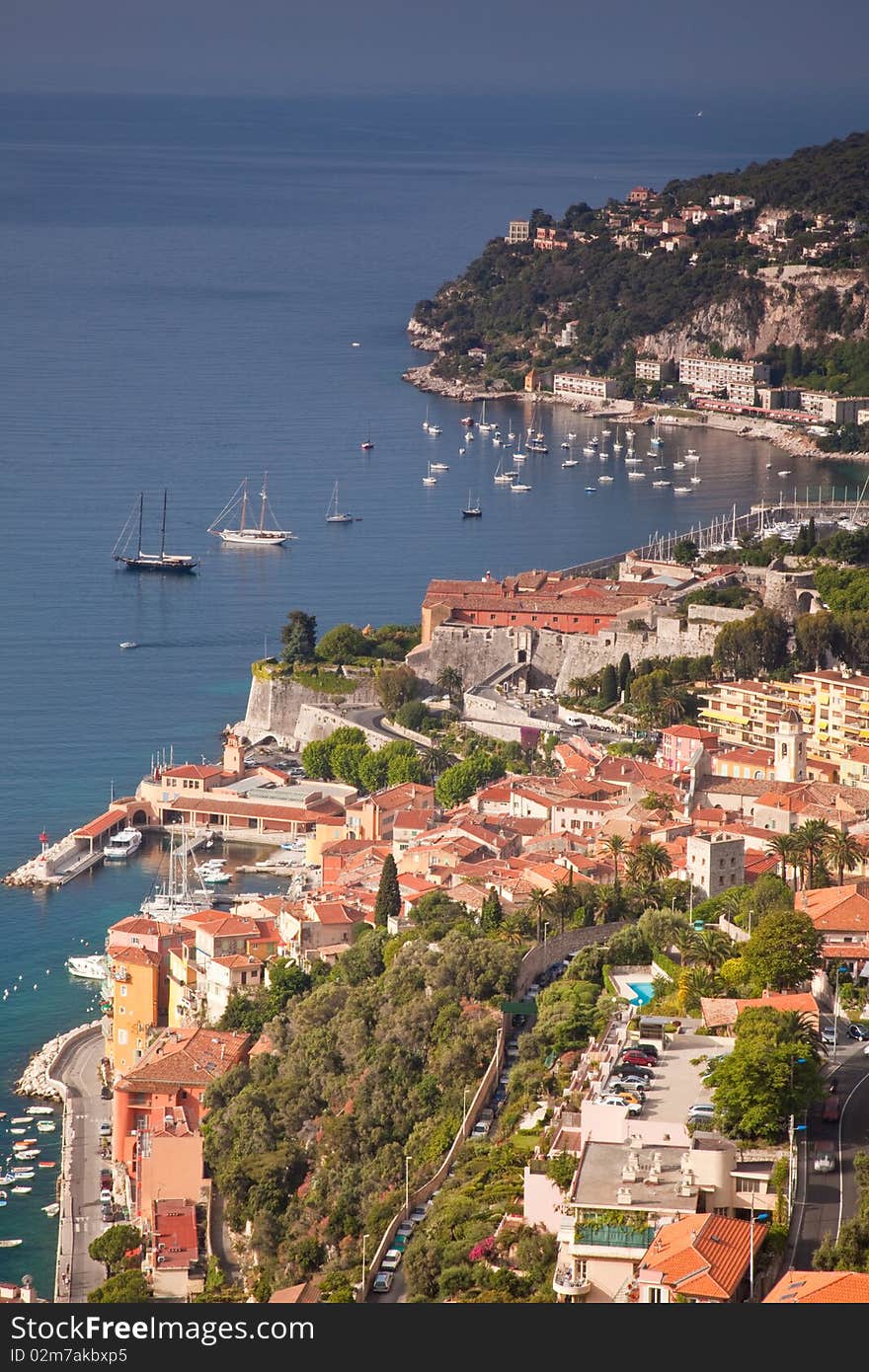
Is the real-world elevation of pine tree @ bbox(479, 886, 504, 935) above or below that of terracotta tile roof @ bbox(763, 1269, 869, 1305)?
below

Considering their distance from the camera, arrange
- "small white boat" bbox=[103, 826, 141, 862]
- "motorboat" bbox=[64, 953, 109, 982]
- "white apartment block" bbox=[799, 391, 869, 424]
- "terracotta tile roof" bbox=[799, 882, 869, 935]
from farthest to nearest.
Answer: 1. "white apartment block" bbox=[799, 391, 869, 424]
2. "small white boat" bbox=[103, 826, 141, 862]
3. "motorboat" bbox=[64, 953, 109, 982]
4. "terracotta tile roof" bbox=[799, 882, 869, 935]

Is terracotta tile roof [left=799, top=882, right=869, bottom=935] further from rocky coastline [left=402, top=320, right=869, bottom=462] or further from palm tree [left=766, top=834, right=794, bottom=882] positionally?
rocky coastline [left=402, top=320, right=869, bottom=462]

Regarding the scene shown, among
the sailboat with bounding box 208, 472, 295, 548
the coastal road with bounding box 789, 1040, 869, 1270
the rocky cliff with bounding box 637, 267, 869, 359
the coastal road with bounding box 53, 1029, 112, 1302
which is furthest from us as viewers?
the rocky cliff with bounding box 637, 267, 869, 359

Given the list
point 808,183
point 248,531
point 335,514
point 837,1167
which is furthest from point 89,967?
point 808,183

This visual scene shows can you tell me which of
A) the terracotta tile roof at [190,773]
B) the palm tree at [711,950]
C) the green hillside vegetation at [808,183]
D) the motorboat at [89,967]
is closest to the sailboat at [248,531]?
the terracotta tile roof at [190,773]

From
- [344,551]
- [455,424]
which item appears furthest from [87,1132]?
[455,424]

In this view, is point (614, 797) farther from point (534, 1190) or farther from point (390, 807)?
point (534, 1190)

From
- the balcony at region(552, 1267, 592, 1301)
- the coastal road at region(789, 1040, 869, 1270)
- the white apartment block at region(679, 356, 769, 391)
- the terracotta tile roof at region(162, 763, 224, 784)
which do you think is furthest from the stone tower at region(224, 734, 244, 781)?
the white apartment block at region(679, 356, 769, 391)
